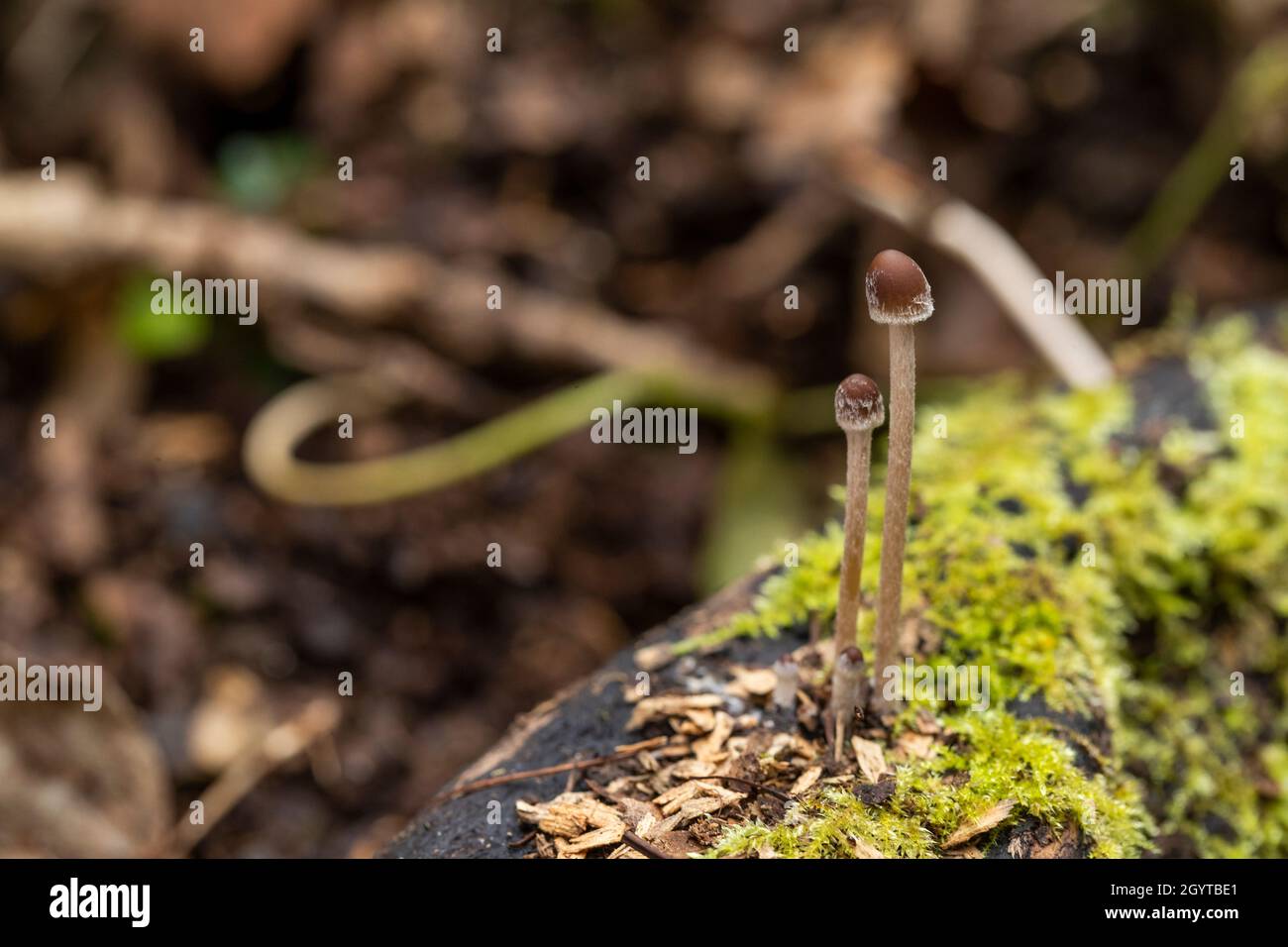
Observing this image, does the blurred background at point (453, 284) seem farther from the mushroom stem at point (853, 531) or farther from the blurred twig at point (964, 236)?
the mushroom stem at point (853, 531)

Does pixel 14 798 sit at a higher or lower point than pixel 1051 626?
lower

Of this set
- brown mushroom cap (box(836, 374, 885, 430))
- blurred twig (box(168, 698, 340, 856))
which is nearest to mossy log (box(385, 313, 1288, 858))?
brown mushroom cap (box(836, 374, 885, 430))

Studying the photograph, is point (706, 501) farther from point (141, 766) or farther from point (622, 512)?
point (141, 766)

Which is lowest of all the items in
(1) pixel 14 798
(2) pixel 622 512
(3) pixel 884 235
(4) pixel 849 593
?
(1) pixel 14 798

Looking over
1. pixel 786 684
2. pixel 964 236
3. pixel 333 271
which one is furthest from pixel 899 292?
pixel 333 271

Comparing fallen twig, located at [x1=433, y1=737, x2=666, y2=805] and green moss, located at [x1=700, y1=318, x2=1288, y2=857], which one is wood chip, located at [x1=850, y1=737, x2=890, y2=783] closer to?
green moss, located at [x1=700, y1=318, x2=1288, y2=857]

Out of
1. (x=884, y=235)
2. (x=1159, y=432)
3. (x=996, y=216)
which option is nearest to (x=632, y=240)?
(x=884, y=235)
